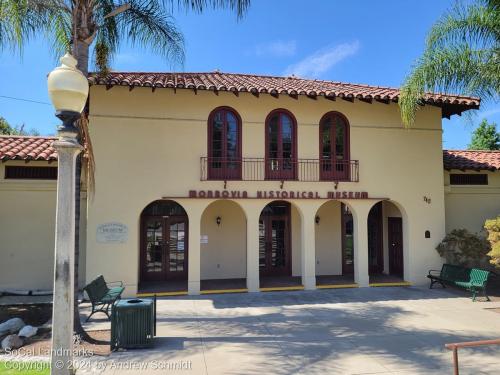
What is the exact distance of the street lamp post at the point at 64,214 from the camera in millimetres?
4535

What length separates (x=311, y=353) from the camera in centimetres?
702

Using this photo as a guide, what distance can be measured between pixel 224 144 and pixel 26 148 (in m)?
6.92

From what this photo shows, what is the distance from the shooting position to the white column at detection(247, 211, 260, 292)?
41.5ft

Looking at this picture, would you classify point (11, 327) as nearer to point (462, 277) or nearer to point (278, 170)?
point (278, 170)

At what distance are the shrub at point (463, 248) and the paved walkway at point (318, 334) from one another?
1828 millimetres

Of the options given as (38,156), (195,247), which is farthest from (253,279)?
(38,156)

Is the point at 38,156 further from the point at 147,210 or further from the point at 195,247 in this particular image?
the point at 195,247

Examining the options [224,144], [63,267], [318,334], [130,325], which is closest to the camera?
[63,267]

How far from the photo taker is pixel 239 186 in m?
12.7

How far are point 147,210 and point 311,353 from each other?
920cm

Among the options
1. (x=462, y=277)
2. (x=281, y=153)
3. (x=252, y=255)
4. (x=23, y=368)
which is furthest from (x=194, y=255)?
(x=462, y=277)

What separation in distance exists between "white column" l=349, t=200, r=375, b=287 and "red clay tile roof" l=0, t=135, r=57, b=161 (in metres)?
10.6

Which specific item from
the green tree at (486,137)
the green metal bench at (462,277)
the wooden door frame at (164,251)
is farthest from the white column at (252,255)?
the green tree at (486,137)

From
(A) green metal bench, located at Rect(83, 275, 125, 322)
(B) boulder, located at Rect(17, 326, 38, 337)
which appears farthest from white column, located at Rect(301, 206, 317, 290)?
(B) boulder, located at Rect(17, 326, 38, 337)
